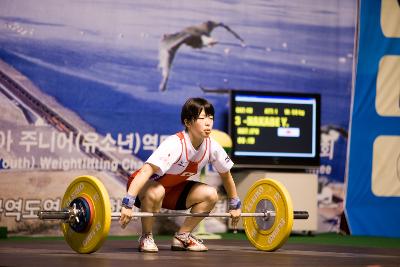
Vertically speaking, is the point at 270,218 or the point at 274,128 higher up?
the point at 274,128

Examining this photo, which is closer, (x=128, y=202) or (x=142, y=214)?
(x=128, y=202)

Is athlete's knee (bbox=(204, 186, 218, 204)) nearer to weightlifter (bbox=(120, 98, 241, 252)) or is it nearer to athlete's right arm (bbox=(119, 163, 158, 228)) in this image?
weightlifter (bbox=(120, 98, 241, 252))

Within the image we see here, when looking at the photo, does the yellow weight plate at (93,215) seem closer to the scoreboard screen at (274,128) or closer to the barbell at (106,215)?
the barbell at (106,215)

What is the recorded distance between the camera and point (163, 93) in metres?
7.46

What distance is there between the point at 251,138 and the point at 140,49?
1312 millimetres

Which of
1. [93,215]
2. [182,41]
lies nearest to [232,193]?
[93,215]

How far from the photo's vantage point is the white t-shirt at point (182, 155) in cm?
468

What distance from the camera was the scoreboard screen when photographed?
7508mm

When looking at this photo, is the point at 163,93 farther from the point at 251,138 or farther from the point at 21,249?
the point at 21,249

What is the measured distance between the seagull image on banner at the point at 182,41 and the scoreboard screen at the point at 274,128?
1.98 feet

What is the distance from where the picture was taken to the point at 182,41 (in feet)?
24.8

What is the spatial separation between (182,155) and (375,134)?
382 cm

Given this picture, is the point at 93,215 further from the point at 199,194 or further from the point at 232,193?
the point at 232,193

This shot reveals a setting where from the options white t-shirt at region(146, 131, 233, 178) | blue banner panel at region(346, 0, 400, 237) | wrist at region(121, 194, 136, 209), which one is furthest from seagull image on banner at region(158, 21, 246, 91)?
wrist at region(121, 194, 136, 209)
